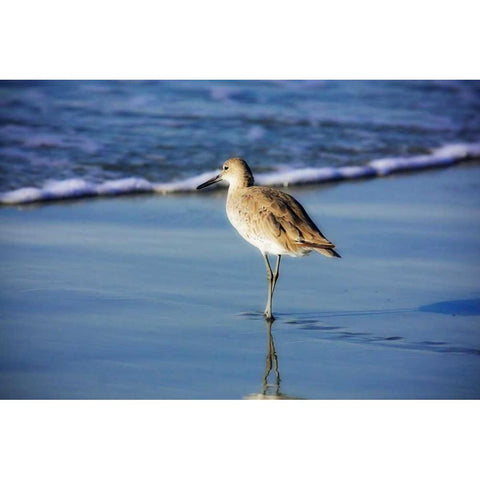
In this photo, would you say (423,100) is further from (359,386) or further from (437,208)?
(359,386)

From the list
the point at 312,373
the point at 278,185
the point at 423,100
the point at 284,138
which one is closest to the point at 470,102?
the point at 423,100

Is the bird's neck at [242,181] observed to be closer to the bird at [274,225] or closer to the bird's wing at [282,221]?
the bird at [274,225]

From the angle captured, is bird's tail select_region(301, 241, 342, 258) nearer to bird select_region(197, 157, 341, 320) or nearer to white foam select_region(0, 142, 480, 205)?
bird select_region(197, 157, 341, 320)

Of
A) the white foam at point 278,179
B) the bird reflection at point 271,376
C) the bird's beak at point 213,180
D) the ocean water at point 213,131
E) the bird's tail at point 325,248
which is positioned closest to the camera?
the bird reflection at point 271,376

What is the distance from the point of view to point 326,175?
9406 millimetres

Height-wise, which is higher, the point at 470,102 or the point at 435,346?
the point at 470,102

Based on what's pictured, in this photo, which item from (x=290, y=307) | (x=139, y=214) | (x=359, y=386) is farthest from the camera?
(x=139, y=214)

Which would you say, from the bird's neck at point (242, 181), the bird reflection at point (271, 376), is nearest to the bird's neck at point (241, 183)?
the bird's neck at point (242, 181)

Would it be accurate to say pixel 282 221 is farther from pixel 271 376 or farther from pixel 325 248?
pixel 271 376

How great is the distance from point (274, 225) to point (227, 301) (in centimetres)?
59

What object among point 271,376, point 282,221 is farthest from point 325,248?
point 271,376

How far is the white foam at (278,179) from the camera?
8.56m

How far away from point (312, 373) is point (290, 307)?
1.08 metres

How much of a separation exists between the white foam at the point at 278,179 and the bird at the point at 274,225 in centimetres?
229
